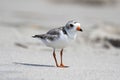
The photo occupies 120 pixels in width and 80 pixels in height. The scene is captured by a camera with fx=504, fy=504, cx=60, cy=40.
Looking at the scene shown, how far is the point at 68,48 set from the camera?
1141 centimetres

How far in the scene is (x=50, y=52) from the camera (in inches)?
416

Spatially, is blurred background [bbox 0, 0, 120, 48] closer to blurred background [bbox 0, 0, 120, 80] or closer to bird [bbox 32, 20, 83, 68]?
blurred background [bbox 0, 0, 120, 80]

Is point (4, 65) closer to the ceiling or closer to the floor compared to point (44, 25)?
closer to the ceiling

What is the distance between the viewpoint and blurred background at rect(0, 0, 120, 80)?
7.85 meters

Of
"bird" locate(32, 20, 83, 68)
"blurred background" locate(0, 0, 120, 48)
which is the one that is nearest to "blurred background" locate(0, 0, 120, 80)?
"blurred background" locate(0, 0, 120, 48)

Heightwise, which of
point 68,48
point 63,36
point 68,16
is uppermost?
point 63,36

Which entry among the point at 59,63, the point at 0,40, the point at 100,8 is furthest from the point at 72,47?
the point at 100,8

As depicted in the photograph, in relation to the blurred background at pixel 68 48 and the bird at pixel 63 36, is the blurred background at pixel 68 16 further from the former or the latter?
the bird at pixel 63 36

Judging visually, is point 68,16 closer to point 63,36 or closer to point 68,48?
point 68,48

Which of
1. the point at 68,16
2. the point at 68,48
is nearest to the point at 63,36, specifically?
the point at 68,48

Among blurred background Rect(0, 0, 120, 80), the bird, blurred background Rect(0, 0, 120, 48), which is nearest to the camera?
blurred background Rect(0, 0, 120, 80)

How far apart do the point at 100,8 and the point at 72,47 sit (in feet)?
27.7

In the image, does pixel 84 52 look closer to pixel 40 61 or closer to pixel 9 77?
pixel 40 61

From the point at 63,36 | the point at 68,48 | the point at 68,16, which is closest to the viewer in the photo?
the point at 63,36
